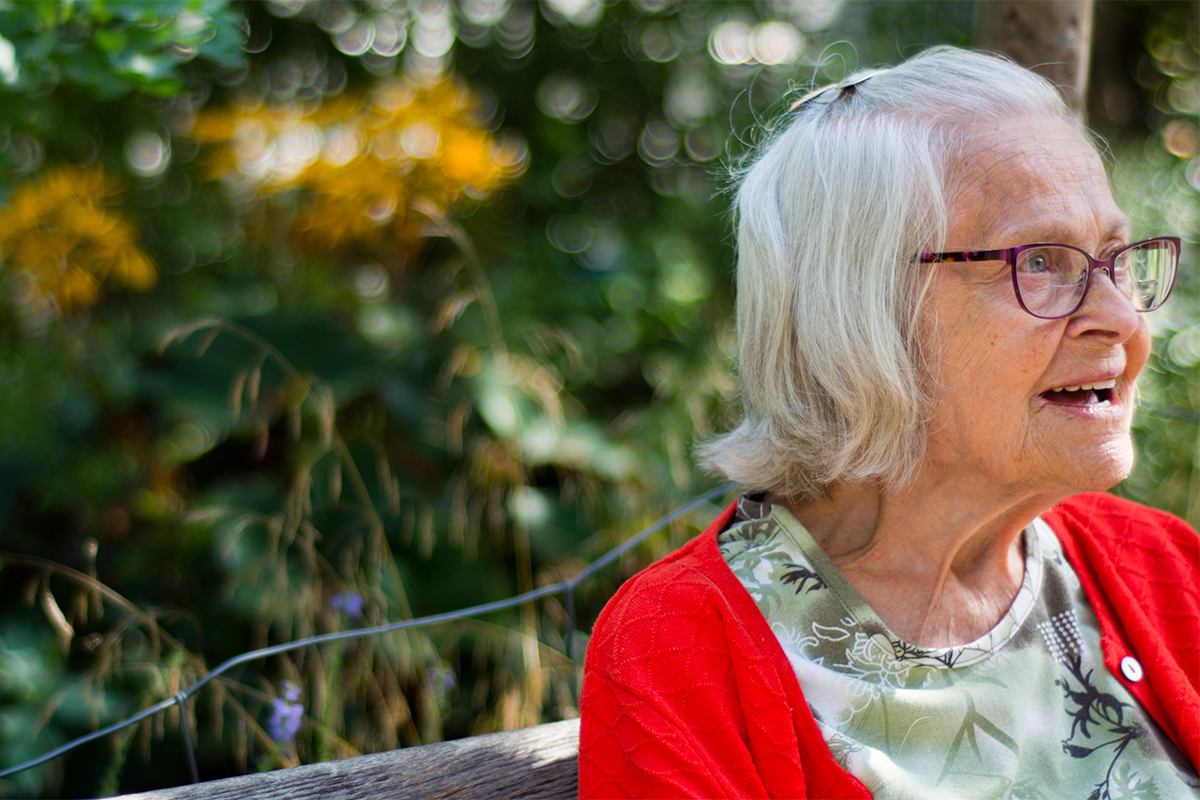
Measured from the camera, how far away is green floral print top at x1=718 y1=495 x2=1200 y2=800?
1.44m

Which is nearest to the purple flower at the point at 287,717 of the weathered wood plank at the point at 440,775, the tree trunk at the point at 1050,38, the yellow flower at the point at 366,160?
the weathered wood plank at the point at 440,775

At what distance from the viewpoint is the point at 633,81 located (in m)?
4.20

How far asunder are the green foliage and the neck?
0.77 meters

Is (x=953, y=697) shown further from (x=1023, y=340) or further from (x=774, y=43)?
(x=774, y=43)

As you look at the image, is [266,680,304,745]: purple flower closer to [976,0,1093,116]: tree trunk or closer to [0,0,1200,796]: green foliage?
[0,0,1200,796]: green foliage

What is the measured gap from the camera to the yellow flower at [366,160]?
3.49 meters

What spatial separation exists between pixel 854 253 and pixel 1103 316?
307mm

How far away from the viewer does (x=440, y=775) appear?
4.92 ft

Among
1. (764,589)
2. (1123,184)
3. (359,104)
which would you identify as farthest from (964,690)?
(359,104)

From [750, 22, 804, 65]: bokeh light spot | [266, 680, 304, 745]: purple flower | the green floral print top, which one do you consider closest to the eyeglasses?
the green floral print top

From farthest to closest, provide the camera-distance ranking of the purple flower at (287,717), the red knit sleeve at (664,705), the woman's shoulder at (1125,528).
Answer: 1. the purple flower at (287,717)
2. the woman's shoulder at (1125,528)
3. the red knit sleeve at (664,705)

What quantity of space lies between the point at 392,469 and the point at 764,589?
1.83 m

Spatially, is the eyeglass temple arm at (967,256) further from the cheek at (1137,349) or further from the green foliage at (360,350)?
the green foliage at (360,350)

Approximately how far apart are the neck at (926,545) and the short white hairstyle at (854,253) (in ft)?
0.16
